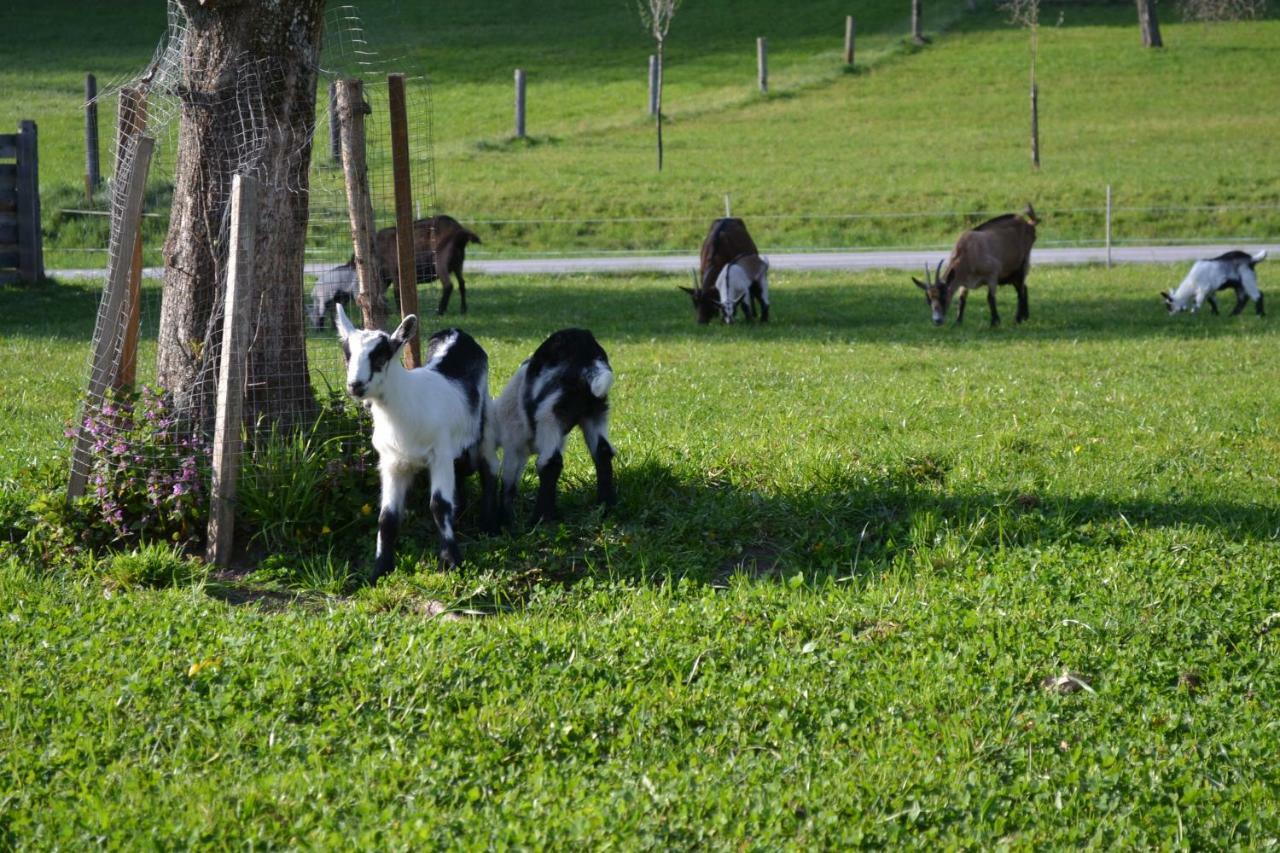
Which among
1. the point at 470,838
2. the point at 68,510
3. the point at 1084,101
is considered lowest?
the point at 470,838

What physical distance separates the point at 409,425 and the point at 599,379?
1.06 metres

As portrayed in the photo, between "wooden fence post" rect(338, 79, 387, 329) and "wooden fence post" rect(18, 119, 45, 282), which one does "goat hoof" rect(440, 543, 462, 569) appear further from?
"wooden fence post" rect(18, 119, 45, 282)

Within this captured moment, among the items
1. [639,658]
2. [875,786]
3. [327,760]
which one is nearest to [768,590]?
[639,658]

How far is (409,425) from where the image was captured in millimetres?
5961

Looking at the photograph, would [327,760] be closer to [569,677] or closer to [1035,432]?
[569,677]

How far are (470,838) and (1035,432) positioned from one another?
558 centimetres

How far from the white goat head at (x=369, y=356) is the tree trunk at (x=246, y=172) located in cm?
85

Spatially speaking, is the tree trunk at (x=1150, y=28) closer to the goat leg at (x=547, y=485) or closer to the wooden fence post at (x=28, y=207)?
the wooden fence post at (x=28, y=207)

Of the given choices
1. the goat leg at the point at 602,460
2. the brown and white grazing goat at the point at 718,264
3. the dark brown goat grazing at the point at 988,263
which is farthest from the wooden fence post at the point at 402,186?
the dark brown goat grazing at the point at 988,263

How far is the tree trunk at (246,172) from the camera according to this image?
647 centimetres

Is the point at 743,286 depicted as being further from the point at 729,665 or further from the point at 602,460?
the point at 729,665

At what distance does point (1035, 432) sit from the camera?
27.6 ft

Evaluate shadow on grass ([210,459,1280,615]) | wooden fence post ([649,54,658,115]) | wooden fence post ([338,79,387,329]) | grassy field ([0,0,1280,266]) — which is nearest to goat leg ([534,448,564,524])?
shadow on grass ([210,459,1280,615])

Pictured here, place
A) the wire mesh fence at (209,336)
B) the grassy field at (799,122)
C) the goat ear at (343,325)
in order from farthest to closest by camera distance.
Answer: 1. the grassy field at (799,122)
2. the wire mesh fence at (209,336)
3. the goat ear at (343,325)
